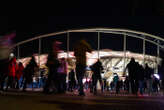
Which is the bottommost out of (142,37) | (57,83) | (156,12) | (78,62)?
(57,83)

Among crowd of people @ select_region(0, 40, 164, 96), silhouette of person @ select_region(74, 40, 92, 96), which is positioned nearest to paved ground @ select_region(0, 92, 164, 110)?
silhouette of person @ select_region(74, 40, 92, 96)

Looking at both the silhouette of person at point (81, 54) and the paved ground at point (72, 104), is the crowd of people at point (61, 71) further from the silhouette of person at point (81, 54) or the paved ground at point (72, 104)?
the paved ground at point (72, 104)

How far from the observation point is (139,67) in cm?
1258

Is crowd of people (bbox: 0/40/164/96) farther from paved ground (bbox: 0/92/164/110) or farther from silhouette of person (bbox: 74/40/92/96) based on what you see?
paved ground (bbox: 0/92/164/110)

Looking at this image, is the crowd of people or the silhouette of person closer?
the silhouette of person

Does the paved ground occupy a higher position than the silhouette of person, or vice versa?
the silhouette of person

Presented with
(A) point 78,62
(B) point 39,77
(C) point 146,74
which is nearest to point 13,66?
(A) point 78,62

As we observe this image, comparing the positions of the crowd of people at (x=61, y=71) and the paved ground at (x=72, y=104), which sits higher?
the crowd of people at (x=61, y=71)

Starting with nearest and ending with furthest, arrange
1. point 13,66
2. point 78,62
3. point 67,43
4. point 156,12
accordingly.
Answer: point 156,12, point 78,62, point 13,66, point 67,43

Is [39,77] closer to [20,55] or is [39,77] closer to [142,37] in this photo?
[20,55]

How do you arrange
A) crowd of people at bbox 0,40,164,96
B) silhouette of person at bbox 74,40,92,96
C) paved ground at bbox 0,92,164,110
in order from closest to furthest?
paved ground at bbox 0,92,164,110 → silhouette of person at bbox 74,40,92,96 → crowd of people at bbox 0,40,164,96

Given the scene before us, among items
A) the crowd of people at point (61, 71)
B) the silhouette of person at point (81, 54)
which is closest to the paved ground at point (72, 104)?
the silhouette of person at point (81, 54)

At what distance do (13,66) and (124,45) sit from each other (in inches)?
473

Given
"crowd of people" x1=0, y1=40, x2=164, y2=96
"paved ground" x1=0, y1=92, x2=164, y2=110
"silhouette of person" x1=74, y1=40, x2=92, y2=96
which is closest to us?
"paved ground" x1=0, y1=92, x2=164, y2=110
